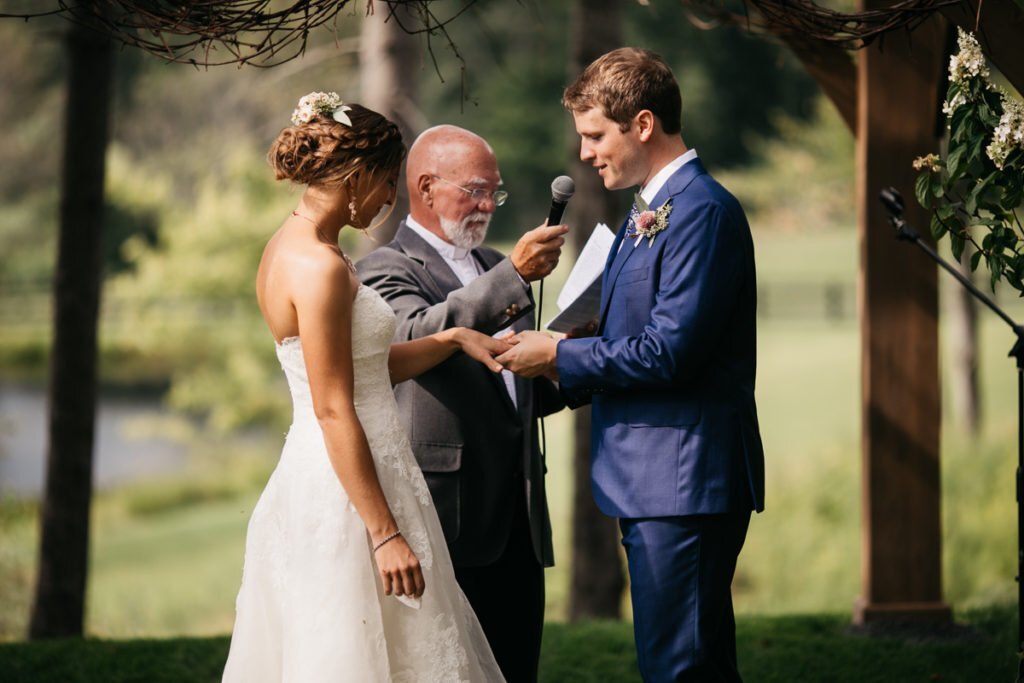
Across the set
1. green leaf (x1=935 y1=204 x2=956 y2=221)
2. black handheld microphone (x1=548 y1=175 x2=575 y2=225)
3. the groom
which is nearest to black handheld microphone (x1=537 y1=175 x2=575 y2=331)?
black handheld microphone (x1=548 y1=175 x2=575 y2=225)

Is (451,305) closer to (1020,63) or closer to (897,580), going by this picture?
(1020,63)

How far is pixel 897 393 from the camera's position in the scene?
5750 mm

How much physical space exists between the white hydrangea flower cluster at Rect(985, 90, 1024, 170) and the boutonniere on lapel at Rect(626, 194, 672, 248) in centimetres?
93

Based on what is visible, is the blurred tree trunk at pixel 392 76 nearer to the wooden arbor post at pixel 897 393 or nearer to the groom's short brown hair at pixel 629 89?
the wooden arbor post at pixel 897 393

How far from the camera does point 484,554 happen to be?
4000mm

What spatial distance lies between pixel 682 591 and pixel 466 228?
55.5 inches

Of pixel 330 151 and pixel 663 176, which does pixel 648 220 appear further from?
pixel 330 151

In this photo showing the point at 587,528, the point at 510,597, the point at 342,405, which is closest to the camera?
→ the point at 342,405

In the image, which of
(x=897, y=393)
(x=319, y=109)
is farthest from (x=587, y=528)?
(x=319, y=109)

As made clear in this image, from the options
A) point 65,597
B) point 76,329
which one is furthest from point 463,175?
point 65,597

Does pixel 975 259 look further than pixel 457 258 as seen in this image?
No

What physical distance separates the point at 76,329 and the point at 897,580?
4.49 metres

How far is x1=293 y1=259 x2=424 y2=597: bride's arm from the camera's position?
127 inches

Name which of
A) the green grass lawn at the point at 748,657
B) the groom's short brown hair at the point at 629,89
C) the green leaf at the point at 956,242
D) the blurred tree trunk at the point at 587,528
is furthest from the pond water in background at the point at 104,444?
the green leaf at the point at 956,242
